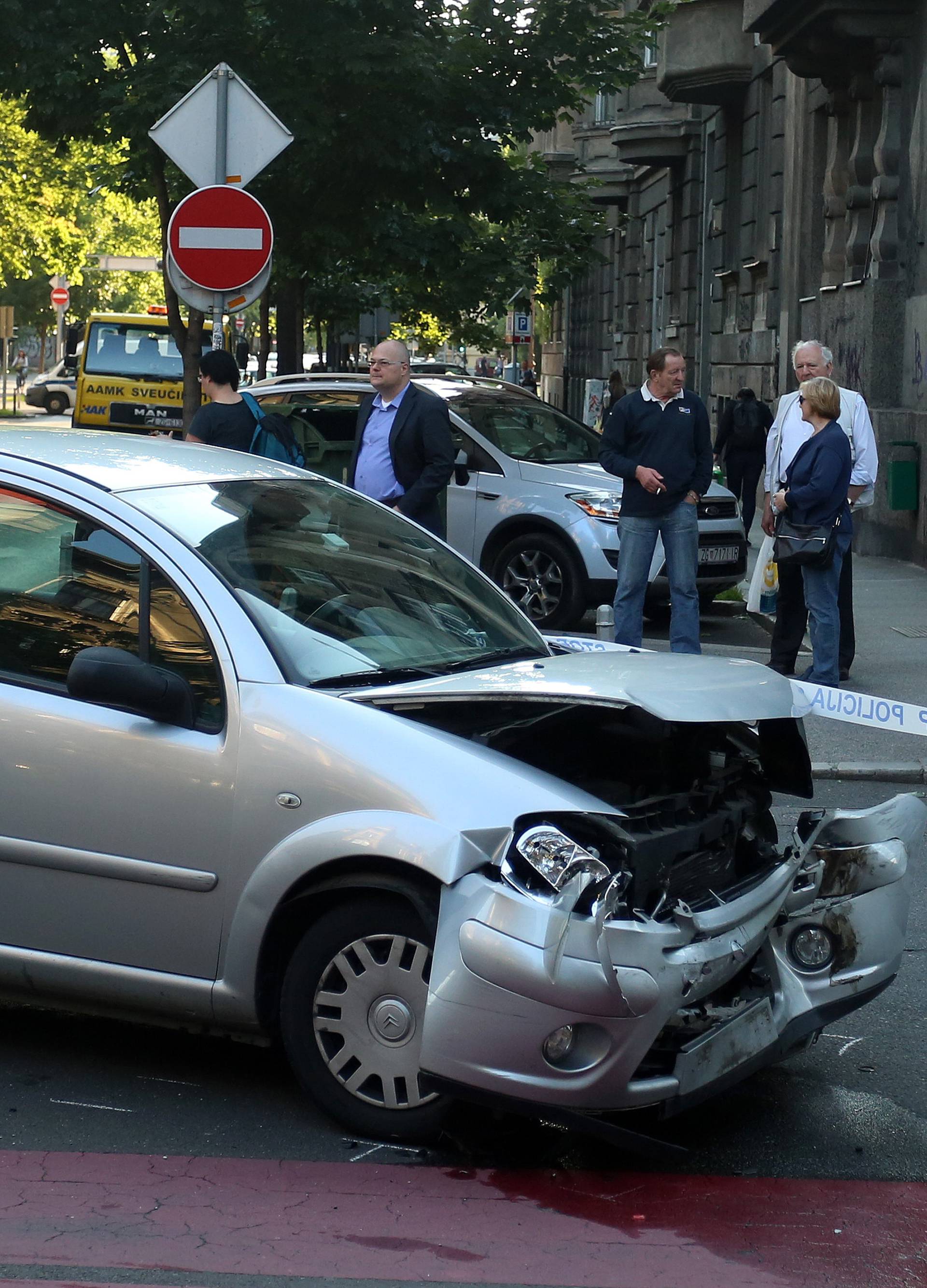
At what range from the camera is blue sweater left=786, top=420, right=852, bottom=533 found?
9250 millimetres

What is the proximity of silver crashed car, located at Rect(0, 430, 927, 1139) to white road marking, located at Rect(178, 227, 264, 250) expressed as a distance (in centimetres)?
492

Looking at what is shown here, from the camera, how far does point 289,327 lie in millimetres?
24719

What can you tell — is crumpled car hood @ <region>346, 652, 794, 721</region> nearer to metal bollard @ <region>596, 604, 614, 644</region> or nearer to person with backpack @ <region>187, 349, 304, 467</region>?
metal bollard @ <region>596, 604, 614, 644</region>

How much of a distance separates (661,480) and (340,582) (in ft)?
17.5

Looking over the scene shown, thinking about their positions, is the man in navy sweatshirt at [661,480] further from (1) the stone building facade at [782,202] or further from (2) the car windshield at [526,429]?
(1) the stone building facade at [782,202]

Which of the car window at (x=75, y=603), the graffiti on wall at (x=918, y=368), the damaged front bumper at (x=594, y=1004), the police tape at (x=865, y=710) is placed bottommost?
the damaged front bumper at (x=594, y=1004)

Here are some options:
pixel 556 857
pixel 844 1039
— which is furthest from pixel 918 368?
pixel 556 857

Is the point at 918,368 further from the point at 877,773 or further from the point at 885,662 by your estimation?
the point at 877,773

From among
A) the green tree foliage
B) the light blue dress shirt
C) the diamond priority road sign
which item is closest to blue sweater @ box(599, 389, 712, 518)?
the light blue dress shirt

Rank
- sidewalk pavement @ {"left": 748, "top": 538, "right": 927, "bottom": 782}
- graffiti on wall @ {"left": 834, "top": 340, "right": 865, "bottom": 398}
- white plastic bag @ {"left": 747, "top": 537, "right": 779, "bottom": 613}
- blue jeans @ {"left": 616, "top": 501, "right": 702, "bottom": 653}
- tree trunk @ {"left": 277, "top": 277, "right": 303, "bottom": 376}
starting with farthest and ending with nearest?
tree trunk @ {"left": 277, "top": 277, "right": 303, "bottom": 376} < graffiti on wall @ {"left": 834, "top": 340, "right": 865, "bottom": 398} < white plastic bag @ {"left": 747, "top": 537, "right": 779, "bottom": 613} < blue jeans @ {"left": 616, "top": 501, "right": 702, "bottom": 653} < sidewalk pavement @ {"left": 748, "top": 538, "right": 927, "bottom": 782}

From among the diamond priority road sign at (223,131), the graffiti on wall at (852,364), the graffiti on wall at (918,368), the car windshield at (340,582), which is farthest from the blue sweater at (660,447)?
the graffiti on wall at (852,364)

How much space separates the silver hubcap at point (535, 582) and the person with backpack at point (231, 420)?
152 inches

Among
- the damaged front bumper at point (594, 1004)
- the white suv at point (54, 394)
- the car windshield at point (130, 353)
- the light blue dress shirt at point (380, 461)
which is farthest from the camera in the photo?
the white suv at point (54, 394)

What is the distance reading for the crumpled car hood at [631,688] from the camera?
402 centimetres
